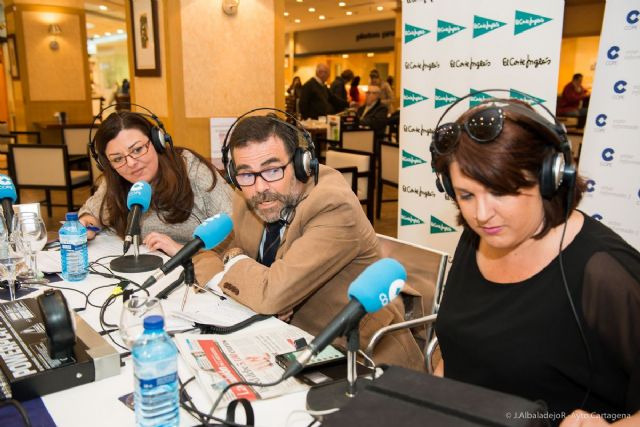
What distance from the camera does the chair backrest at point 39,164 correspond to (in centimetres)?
536

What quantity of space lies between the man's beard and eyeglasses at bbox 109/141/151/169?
34.1 inches

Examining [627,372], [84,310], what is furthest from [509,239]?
[84,310]

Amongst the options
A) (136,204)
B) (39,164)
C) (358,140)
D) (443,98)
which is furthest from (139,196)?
(358,140)

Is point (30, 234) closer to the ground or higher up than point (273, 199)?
closer to the ground

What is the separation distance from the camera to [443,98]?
3453 mm

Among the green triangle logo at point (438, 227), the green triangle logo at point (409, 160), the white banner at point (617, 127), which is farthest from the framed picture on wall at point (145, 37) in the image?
the white banner at point (617, 127)

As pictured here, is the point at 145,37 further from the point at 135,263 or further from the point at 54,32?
the point at 54,32

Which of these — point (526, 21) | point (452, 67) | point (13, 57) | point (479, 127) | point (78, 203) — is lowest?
point (78, 203)

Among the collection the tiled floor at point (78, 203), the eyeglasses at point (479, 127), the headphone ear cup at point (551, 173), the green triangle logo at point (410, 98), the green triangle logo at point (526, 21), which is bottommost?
the tiled floor at point (78, 203)

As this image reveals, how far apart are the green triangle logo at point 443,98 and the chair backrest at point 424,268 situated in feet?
5.25

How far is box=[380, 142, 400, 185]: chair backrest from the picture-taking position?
5.75m

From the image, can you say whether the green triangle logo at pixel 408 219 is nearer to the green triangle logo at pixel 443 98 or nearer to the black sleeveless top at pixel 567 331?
the green triangle logo at pixel 443 98

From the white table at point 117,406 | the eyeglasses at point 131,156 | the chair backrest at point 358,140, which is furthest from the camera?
the chair backrest at point 358,140

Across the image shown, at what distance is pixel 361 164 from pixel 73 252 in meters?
3.44
